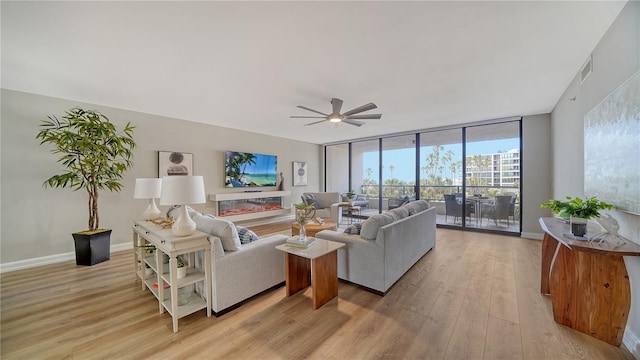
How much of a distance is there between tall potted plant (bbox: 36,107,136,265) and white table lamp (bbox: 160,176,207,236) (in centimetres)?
250

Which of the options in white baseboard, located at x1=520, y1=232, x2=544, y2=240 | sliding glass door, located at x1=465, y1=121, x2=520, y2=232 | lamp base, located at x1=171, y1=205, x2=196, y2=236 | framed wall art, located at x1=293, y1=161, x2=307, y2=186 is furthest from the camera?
framed wall art, located at x1=293, y1=161, x2=307, y2=186

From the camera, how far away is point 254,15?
1.81 metres

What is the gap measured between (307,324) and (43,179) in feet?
14.9

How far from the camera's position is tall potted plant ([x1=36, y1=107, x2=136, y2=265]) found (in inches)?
129

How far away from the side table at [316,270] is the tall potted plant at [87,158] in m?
3.13

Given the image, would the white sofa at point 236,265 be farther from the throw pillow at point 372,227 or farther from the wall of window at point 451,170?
the wall of window at point 451,170

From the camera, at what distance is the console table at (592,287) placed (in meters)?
1.66

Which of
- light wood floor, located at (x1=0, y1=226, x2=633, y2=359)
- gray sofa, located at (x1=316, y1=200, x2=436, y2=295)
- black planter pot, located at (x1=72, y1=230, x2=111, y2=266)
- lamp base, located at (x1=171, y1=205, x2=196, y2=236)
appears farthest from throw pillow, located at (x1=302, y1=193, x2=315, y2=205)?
lamp base, located at (x1=171, y1=205, x2=196, y2=236)

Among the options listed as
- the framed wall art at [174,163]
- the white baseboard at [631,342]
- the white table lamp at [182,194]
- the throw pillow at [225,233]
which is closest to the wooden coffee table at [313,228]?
the throw pillow at [225,233]

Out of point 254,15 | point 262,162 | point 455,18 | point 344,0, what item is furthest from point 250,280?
point 262,162

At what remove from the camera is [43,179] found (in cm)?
347

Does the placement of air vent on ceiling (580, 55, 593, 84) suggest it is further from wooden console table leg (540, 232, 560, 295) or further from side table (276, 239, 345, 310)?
side table (276, 239, 345, 310)

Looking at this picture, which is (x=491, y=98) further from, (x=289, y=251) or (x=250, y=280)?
(x=250, y=280)

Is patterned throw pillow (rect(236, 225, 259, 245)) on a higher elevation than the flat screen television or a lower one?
lower
